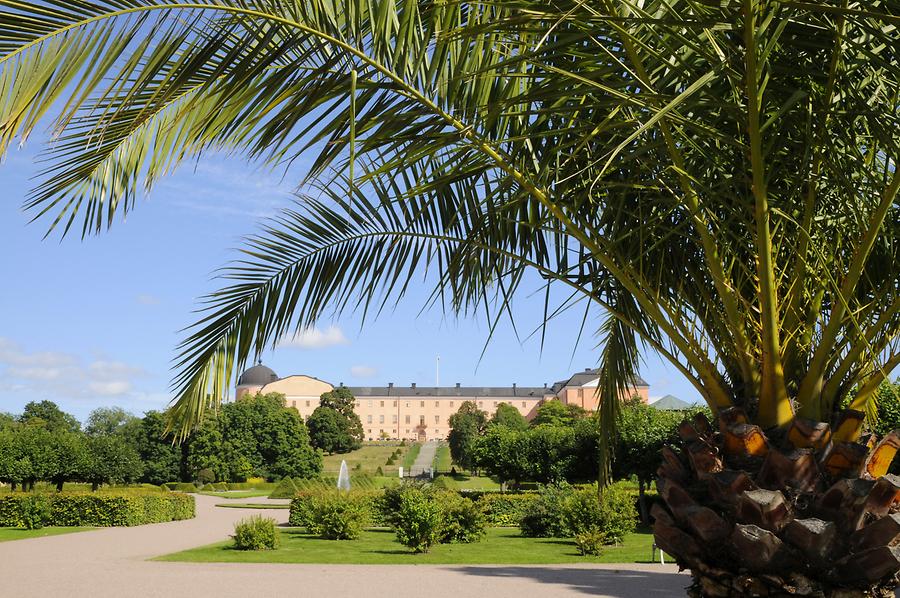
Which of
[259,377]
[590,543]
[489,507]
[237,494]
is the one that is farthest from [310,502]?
[259,377]

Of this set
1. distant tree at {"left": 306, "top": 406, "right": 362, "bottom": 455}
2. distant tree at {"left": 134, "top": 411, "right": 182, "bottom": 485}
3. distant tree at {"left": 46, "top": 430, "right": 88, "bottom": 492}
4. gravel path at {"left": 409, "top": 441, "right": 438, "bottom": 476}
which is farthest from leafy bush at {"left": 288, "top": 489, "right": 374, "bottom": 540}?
distant tree at {"left": 306, "top": 406, "right": 362, "bottom": 455}

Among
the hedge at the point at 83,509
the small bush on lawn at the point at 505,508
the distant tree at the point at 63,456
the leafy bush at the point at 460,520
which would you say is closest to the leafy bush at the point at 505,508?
the small bush on lawn at the point at 505,508

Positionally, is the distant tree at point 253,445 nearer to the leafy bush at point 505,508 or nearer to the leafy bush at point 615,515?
the leafy bush at point 505,508

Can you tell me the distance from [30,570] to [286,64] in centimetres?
1062

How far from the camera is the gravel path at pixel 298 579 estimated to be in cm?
895

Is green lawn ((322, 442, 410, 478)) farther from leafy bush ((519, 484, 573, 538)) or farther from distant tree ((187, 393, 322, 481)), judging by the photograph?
leafy bush ((519, 484, 573, 538))

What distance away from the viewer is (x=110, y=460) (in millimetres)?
32281

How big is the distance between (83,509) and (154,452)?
79.9ft

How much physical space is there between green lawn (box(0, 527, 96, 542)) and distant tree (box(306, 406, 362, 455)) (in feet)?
169

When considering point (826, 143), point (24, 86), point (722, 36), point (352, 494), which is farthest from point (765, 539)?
point (352, 494)

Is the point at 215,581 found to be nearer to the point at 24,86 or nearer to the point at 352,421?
the point at 24,86

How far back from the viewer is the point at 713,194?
290cm

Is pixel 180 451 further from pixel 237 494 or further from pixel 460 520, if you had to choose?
pixel 460 520

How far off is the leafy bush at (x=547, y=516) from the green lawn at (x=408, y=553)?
53 centimetres
